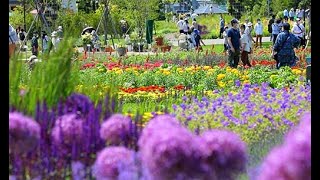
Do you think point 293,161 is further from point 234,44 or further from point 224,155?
point 234,44

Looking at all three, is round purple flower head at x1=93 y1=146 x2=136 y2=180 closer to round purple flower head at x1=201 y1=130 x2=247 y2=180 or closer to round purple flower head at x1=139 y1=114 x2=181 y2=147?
round purple flower head at x1=139 y1=114 x2=181 y2=147

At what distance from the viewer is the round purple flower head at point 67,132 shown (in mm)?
3162

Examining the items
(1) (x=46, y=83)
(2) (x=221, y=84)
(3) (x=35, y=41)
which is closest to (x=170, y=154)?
(1) (x=46, y=83)

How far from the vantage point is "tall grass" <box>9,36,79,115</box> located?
11.0 feet

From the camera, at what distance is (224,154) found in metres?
2.99

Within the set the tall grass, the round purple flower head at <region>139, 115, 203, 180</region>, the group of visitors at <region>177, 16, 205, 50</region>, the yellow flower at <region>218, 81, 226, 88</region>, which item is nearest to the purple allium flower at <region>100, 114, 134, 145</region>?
the round purple flower head at <region>139, 115, 203, 180</region>

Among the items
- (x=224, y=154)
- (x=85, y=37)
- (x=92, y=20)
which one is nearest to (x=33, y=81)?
(x=224, y=154)

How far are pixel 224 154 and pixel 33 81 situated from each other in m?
1.04

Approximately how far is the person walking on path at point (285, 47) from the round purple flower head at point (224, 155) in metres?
9.79
